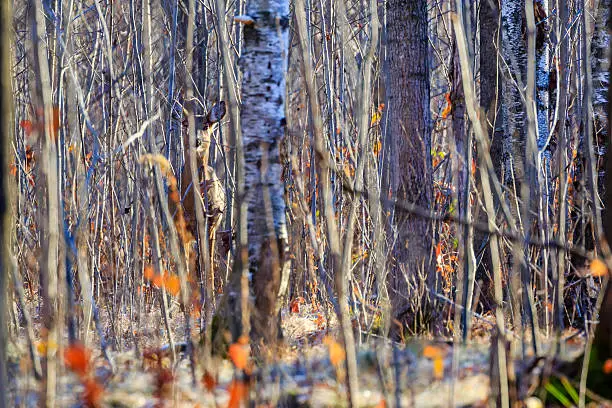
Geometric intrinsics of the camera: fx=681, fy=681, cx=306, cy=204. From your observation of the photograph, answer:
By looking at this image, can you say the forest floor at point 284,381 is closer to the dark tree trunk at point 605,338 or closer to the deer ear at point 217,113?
the dark tree trunk at point 605,338

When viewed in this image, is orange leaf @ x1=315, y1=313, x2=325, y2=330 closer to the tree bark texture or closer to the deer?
the deer

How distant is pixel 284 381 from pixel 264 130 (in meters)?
1.44

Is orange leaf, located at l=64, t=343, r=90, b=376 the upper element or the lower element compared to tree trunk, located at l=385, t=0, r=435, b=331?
lower

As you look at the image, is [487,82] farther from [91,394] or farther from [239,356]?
[91,394]

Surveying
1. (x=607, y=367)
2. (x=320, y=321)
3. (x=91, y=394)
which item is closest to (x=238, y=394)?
(x=91, y=394)

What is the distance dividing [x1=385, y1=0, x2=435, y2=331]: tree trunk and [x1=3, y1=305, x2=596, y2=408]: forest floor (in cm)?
164

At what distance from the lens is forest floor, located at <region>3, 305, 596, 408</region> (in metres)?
2.77

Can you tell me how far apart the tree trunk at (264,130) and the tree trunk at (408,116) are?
1.90 meters

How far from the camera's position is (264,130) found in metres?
3.90

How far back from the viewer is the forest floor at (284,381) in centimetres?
277

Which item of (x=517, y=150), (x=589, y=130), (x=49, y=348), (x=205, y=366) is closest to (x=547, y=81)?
(x=517, y=150)

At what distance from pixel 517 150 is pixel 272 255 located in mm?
2863

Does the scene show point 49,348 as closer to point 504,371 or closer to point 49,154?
point 49,154

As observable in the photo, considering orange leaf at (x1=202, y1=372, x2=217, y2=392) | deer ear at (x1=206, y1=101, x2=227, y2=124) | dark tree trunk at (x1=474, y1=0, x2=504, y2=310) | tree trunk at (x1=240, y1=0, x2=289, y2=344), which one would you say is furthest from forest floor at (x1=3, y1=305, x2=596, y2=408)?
deer ear at (x1=206, y1=101, x2=227, y2=124)
